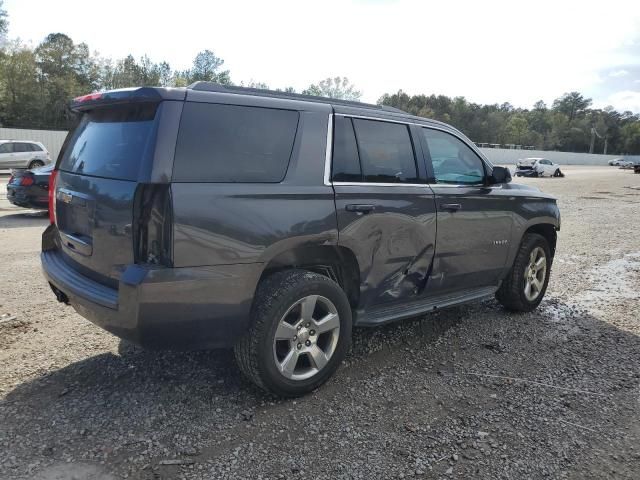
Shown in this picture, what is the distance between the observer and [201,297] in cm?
275

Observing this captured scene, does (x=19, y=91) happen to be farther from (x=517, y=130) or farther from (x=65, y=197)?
(x=517, y=130)

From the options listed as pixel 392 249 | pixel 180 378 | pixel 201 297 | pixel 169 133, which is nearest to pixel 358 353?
pixel 392 249

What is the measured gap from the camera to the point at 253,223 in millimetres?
2867

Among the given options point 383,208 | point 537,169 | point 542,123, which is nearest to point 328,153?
point 383,208

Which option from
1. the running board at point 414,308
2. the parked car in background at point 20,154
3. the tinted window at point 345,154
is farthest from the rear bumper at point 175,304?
the parked car in background at point 20,154

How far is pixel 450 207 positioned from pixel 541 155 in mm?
70316

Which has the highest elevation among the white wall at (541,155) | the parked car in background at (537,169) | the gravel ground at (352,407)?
the white wall at (541,155)

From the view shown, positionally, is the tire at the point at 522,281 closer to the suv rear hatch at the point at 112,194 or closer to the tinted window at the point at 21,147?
the suv rear hatch at the point at 112,194

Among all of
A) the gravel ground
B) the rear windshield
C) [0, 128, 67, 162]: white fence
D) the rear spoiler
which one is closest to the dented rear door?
the gravel ground

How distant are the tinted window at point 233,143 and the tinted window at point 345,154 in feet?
1.14

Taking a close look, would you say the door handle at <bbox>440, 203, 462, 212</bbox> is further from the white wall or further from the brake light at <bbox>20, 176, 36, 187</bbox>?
the white wall

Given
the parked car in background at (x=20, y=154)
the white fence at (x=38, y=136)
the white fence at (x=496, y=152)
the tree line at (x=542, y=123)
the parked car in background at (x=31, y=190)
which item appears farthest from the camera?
the tree line at (x=542, y=123)

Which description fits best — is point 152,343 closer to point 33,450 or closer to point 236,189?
point 33,450

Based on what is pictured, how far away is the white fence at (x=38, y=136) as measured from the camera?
3136 cm
